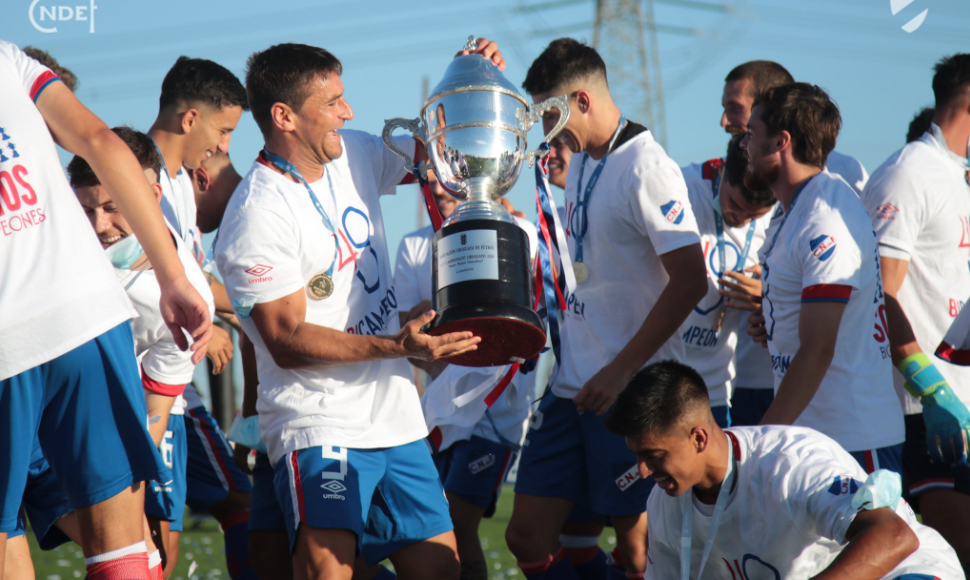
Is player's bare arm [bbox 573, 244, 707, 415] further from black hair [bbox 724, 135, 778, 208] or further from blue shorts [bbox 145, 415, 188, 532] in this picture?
blue shorts [bbox 145, 415, 188, 532]

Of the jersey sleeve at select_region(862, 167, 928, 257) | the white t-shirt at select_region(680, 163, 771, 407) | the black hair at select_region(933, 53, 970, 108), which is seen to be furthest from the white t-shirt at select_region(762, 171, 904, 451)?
the black hair at select_region(933, 53, 970, 108)

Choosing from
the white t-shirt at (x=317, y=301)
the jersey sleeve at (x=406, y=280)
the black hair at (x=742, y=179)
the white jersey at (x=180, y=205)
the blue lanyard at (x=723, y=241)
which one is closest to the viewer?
the white t-shirt at (x=317, y=301)

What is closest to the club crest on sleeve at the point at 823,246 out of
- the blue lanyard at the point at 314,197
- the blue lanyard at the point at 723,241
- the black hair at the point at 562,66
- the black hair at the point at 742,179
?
the black hair at the point at 742,179

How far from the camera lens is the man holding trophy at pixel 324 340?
3221mm

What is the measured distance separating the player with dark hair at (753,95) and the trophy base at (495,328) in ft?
8.37

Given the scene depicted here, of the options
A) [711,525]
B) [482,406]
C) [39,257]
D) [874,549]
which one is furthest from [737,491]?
[39,257]

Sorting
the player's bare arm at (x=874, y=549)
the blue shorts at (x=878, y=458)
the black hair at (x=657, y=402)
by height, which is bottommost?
the blue shorts at (x=878, y=458)

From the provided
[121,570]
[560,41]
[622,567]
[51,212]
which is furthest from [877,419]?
[51,212]

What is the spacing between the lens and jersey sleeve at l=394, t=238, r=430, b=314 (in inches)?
233

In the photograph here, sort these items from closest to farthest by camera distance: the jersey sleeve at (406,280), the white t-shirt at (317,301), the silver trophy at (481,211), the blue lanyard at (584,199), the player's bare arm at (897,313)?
the silver trophy at (481,211)
the white t-shirt at (317,301)
the player's bare arm at (897,313)
the blue lanyard at (584,199)
the jersey sleeve at (406,280)

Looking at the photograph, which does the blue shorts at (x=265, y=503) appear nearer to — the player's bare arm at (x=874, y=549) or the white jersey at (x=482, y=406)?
the white jersey at (x=482, y=406)

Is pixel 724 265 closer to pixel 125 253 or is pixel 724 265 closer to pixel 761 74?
pixel 761 74

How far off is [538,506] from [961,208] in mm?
2388

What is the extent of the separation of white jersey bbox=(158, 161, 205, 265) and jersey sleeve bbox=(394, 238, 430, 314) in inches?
59.4
